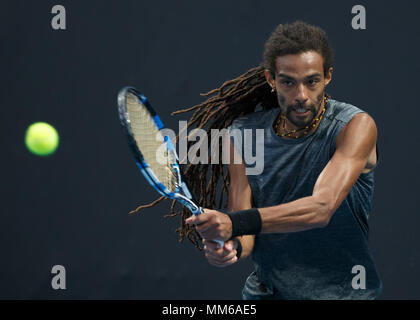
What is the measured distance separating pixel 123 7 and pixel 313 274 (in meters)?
2.43

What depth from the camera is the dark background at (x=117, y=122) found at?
11.8 ft

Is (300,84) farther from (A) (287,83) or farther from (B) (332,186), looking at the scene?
(B) (332,186)

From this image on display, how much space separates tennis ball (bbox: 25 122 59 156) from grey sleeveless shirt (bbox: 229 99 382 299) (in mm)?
2152

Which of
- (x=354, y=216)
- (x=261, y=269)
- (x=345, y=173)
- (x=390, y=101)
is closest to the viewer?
(x=345, y=173)

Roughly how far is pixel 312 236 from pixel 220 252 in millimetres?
372

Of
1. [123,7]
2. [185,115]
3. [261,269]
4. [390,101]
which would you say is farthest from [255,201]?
[123,7]

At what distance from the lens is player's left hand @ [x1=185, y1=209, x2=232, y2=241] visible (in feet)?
5.12

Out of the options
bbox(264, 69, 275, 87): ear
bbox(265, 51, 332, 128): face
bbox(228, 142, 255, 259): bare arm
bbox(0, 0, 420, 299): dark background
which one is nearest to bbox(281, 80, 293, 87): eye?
bbox(265, 51, 332, 128): face

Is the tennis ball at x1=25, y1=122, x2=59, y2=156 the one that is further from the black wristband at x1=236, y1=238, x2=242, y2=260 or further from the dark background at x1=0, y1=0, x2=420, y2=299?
the black wristband at x1=236, y1=238, x2=242, y2=260

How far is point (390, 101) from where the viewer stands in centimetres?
362

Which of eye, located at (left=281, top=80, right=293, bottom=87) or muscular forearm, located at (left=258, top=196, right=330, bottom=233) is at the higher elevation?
eye, located at (left=281, top=80, right=293, bottom=87)

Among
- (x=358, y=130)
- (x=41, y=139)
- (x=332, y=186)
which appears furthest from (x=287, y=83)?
(x=41, y=139)

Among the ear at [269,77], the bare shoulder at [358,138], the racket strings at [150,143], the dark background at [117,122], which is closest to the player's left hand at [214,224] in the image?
the racket strings at [150,143]
